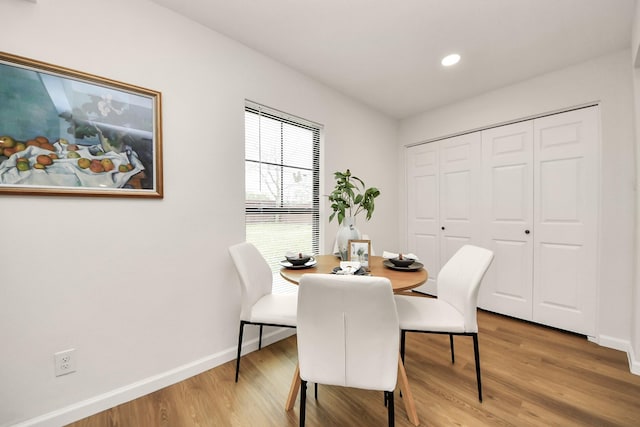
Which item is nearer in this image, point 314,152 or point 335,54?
point 335,54

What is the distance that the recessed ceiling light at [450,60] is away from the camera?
2117mm

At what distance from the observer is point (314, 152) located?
2.63 meters

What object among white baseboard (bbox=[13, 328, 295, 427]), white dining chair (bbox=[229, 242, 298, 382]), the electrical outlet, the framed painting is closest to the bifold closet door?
white dining chair (bbox=[229, 242, 298, 382])

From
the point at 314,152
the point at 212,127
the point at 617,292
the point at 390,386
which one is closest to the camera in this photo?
the point at 390,386

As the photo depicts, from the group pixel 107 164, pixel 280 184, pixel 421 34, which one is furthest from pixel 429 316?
pixel 107 164

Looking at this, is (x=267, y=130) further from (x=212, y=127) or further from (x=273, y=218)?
(x=273, y=218)

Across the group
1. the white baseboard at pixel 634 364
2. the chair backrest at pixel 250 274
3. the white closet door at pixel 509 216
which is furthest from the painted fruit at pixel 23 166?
the white baseboard at pixel 634 364

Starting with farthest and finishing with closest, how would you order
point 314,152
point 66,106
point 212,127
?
1. point 314,152
2. point 212,127
3. point 66,106

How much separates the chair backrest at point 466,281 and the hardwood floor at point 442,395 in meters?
0.46

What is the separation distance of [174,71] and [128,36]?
271 mm

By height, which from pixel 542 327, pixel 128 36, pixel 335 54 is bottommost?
pixel 542 327

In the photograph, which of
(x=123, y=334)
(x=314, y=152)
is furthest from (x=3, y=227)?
(x=314, y=152)

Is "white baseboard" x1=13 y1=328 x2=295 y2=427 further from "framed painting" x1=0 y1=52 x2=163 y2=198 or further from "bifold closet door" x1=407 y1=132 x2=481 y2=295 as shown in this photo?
"bifold closet door" x1=407 y1=132 x2=481 y2=295

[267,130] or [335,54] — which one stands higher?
[335,54]
